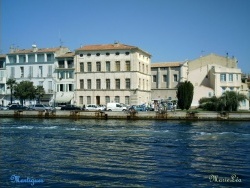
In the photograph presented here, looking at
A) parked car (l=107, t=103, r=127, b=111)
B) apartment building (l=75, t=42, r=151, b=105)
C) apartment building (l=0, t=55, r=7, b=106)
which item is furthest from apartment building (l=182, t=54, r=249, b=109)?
apartment building (l=0, t=55, r=7, b=106)

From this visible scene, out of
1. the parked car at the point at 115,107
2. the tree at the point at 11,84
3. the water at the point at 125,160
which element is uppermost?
the tree at the point at 11,84

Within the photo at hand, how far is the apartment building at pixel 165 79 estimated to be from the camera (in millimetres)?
82188

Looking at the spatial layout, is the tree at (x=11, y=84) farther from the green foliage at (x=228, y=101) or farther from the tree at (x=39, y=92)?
the green foliage at (x=228, y=101)

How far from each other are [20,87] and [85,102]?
12837 mm

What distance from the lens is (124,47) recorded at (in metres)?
73.0

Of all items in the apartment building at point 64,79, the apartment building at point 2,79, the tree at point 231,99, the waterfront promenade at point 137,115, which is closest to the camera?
the waterfront promenade at point 137,115

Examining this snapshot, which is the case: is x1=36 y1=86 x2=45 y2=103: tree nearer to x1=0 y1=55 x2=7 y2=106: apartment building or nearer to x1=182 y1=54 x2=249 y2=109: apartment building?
x1=0 y1=55 x2=7 y2=106: apartment building

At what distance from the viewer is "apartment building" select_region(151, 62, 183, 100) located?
82.2 meters

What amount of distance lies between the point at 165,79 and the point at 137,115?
105 ft

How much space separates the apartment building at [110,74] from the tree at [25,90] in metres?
8.57

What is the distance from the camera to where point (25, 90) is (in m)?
73.0

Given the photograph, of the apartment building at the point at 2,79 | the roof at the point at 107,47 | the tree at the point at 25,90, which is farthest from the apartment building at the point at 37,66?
the roof at the point at 107,47

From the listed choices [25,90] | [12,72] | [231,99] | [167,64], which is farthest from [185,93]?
[12,72]

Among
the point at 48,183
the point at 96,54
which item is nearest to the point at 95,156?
the point at 48,183
